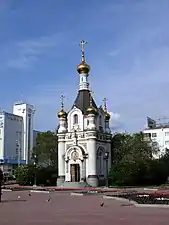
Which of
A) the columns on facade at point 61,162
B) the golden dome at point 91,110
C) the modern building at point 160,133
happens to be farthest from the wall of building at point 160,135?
the golden dome at point 91,110

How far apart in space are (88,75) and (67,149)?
490 inches

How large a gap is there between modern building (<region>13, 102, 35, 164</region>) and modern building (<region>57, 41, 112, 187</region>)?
5857 centimetres

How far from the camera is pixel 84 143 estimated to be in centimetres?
5309

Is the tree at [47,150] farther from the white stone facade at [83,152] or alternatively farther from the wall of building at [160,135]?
the wall of building at [160,135]

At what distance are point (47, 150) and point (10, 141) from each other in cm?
4189

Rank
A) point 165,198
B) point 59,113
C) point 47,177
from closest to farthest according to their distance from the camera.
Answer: point 165,198
point 59,113
point 47,177

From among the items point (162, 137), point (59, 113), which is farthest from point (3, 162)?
point (59, 113)

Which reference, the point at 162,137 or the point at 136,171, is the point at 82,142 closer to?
the point at 136,171

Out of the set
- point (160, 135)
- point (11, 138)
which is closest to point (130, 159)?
point (160, 135)

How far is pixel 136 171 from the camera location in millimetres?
51750

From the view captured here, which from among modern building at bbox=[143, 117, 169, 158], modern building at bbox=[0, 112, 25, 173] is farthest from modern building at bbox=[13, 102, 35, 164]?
modern building at bbox=[143, 117, 169, 158]

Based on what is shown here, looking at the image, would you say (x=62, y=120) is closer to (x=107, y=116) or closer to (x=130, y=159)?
(x=107, y=116)

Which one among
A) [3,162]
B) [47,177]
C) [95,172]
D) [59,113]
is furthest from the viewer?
[3,162]

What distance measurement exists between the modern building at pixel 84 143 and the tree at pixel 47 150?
44.8 feet
